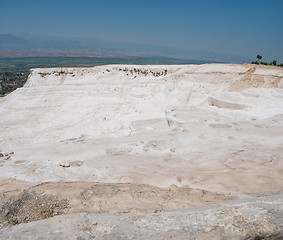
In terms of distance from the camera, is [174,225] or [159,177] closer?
[174,225]

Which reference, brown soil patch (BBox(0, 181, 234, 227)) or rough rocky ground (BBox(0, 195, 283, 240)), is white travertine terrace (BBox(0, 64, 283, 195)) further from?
rough rocky ground (BBox(0, 195, 283, 240))

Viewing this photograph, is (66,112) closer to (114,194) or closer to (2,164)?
(2,164)

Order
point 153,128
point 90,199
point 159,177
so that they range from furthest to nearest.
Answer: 1. point 153,128
2. point 159,177
3. point 90,199

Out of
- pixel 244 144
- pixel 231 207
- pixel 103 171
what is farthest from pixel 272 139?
pixel 103 171

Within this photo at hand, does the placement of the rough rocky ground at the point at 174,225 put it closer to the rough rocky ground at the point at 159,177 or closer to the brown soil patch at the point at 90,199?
the rough rocky ground at the point at 159,177

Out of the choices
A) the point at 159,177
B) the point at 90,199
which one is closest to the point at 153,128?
the point at 159,177

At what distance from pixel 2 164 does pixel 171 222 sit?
5188 millimetres

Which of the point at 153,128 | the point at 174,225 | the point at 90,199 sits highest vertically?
the point at 174,225

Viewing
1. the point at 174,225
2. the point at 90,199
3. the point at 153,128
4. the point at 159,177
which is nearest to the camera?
the point at 174,225

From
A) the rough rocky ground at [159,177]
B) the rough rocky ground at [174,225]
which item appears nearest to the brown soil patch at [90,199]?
the rough rocky ground at [159,177]

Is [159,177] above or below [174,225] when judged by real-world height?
below

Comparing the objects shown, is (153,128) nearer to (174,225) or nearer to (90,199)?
(90,199)

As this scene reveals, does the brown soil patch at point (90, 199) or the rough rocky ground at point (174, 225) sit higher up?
the rough rocky ground at point (174, 225)

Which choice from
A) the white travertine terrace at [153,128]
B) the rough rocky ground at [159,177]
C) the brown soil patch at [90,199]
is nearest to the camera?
the rough rocky ground at [159,177]
